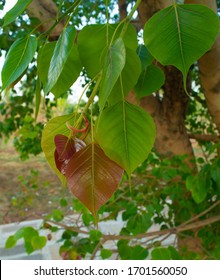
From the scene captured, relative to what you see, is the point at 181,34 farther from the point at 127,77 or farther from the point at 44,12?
the point at 44,12

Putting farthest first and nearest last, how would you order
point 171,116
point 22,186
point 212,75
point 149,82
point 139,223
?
point 22,186, point 171,116, point 139,223, point 212,75, point 149,82

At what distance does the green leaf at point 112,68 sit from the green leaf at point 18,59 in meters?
0.06

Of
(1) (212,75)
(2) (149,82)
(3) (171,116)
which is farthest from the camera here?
(3) (171,116)

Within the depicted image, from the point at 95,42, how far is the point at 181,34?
3.0 inches

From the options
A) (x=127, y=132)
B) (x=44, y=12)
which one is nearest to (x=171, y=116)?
(x=44, y=12)

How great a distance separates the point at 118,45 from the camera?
0.73 feet

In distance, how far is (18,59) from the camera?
0.26m

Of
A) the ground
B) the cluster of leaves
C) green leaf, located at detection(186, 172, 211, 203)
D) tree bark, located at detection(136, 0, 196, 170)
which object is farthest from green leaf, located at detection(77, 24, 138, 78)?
the ground

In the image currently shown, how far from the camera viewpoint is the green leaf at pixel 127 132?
24 centimetres

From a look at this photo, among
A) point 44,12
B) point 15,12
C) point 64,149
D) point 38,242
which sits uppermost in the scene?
point 44,12

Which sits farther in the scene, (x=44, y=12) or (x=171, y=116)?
(x=171, y=116)
